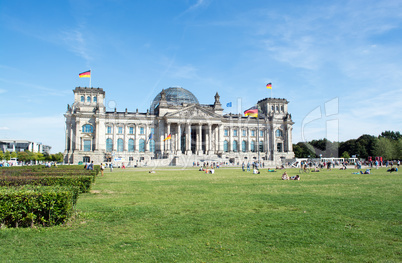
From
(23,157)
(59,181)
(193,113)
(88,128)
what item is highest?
(193,113)

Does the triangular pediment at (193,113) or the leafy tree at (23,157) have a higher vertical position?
the triangular pediment at (193,113)

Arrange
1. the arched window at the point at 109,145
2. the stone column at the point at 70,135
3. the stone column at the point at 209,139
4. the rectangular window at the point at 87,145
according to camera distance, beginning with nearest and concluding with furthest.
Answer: the stone column at the point at 70,135, the rectangular window at the point at 87,145, the arched window at the point at 109,145, the stone column at the point at 209,139

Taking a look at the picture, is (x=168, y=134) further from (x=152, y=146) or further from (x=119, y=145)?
(x=119, y=145)

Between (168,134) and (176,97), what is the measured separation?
16585 mm

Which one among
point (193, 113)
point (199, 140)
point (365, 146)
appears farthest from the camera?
point (365, 146)

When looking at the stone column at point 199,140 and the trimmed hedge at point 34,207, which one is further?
the stone column at point 199,140

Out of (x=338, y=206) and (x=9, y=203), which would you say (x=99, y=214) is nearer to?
(x=9, y=203)

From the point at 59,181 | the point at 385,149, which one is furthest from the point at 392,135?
the point at 59,181

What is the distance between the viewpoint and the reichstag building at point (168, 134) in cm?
7994

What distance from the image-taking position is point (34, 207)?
9906mm

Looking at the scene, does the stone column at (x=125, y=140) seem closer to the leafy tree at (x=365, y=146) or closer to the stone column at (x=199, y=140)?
the stone column at (x=199, y=140)

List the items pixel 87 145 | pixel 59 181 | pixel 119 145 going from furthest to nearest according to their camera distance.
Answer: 1. pixel 119 145
2. pixel 87 145
3. pixel 59 181

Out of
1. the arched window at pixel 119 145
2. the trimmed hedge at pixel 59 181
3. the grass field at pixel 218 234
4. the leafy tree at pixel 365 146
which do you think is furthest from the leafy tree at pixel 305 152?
the trimmed hedge at pixel 59 181

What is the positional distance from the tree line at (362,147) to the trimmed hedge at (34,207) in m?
104
